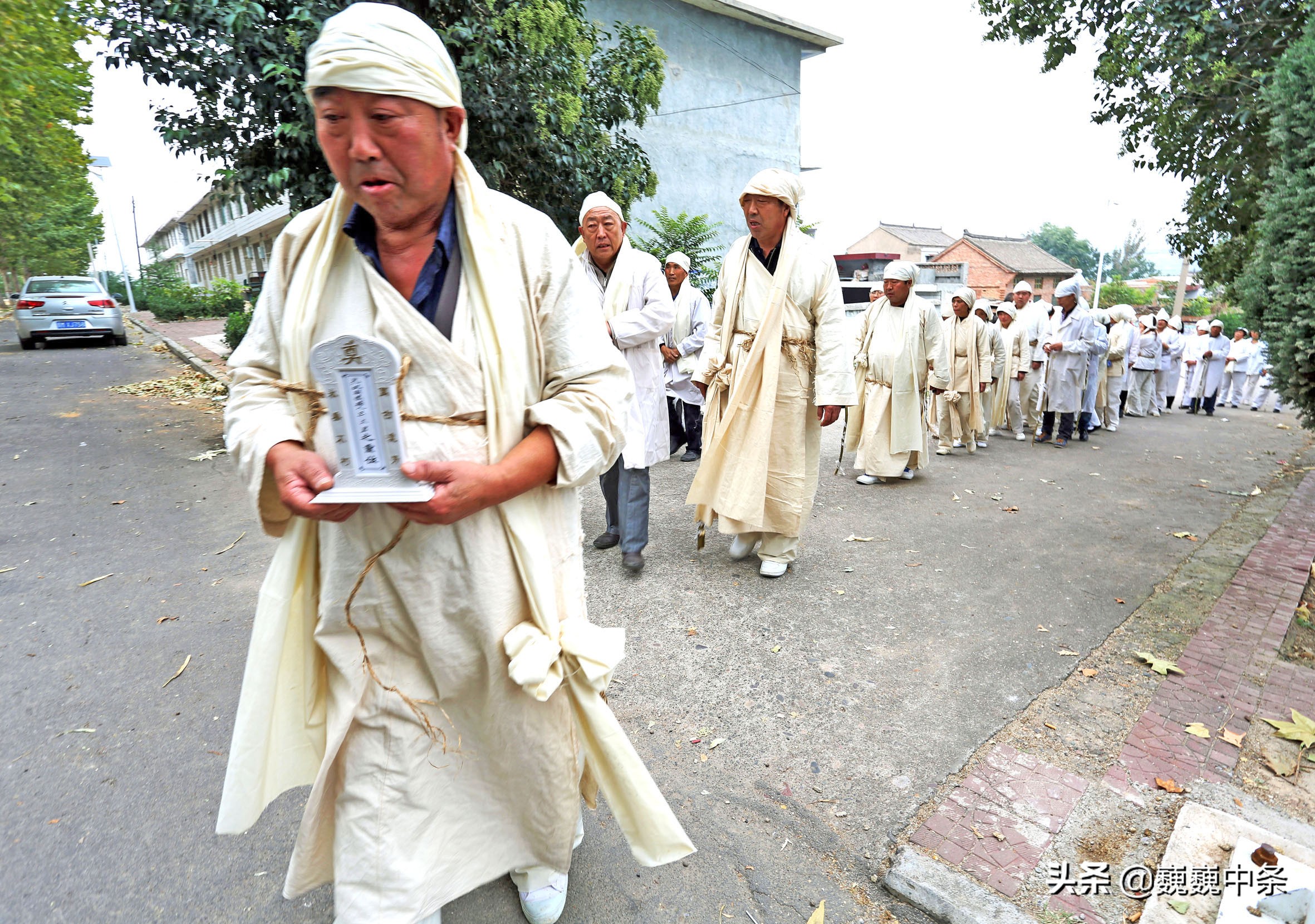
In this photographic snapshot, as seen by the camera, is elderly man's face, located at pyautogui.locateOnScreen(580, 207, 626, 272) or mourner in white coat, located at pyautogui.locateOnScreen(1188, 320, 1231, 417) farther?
mourner in white coat, located at pyautogui.locateOnScreen(1188, 320, 1231, 417)

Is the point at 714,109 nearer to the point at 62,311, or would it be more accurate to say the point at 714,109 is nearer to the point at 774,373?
the point at 62,311

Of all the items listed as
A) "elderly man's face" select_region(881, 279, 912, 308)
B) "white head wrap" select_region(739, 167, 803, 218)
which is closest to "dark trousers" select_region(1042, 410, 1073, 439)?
"elderly man's face" select_region(881, 279, 912, 308)

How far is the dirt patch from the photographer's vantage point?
3717mm

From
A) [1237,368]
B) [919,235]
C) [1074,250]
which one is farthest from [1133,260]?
[1237,368]

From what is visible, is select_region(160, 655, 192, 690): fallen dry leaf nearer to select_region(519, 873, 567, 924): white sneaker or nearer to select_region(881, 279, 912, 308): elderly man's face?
select_region(519, 873, 567, 924): white sneaker

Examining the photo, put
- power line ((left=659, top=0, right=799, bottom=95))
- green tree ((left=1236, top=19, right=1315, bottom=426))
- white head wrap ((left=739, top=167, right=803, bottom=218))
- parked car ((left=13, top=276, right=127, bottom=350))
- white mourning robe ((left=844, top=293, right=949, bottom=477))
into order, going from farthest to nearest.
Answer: power line ((left=659, top=0, right=799, bottom=95)) < parked car ((left=13, top=276, right=127, bottom=350)) < white mourning robe ((left=844, top=293, right=949, bottom=477)) < white head wrap ((left=739, top=167, right=803, bottom=218)) < green tree ((left=1236, top=19, right=1315, bottom=426))

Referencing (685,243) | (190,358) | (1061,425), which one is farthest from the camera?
(190,358)

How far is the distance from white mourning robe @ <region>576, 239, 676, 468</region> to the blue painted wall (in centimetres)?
1309

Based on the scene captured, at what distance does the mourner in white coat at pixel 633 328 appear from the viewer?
15.0 ft

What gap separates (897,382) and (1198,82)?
11.6 feet

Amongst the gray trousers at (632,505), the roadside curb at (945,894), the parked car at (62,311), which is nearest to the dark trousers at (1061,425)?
the gray trousers at (632,505)

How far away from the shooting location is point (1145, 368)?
45.4 ft

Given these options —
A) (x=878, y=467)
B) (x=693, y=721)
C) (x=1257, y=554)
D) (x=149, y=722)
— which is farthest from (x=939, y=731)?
(x=878, y=467)

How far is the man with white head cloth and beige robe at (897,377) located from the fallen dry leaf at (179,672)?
5.89 m
